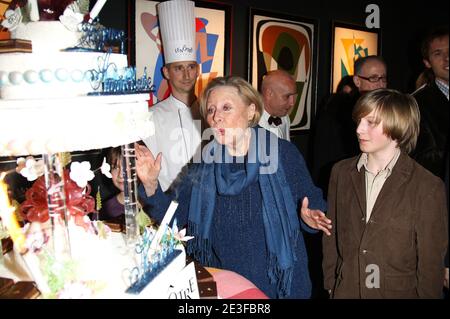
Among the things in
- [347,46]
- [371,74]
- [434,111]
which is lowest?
[434,111]

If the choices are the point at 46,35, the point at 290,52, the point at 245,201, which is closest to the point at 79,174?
the point at 46,35

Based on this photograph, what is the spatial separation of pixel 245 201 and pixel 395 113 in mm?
624

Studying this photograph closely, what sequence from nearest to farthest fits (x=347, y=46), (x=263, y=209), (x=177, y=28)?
(x=263, y=209)
(x=177, y=28)
(x=347, y=46)

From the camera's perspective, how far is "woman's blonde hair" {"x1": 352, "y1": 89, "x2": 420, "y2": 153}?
59.7 inches

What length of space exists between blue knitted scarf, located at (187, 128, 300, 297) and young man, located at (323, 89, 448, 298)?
0.21 metres

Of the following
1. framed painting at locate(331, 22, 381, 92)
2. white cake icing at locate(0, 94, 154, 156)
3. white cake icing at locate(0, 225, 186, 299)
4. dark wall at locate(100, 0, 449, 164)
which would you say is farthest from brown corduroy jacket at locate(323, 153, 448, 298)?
framed painting at locate(331, 22, 381, 92)

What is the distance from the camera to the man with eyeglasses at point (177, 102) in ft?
7.82

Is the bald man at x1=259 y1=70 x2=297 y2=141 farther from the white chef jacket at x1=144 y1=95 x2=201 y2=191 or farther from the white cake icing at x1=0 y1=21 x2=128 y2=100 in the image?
the white cake icing at x1=0 y1=21 x2=128 y2=100

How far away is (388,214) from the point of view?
1.47 metres

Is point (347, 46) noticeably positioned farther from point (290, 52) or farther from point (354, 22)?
point (290, 52)

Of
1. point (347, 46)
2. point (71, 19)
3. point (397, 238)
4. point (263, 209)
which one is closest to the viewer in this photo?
point (71, 19)

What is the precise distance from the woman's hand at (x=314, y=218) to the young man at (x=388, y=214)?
11cm
